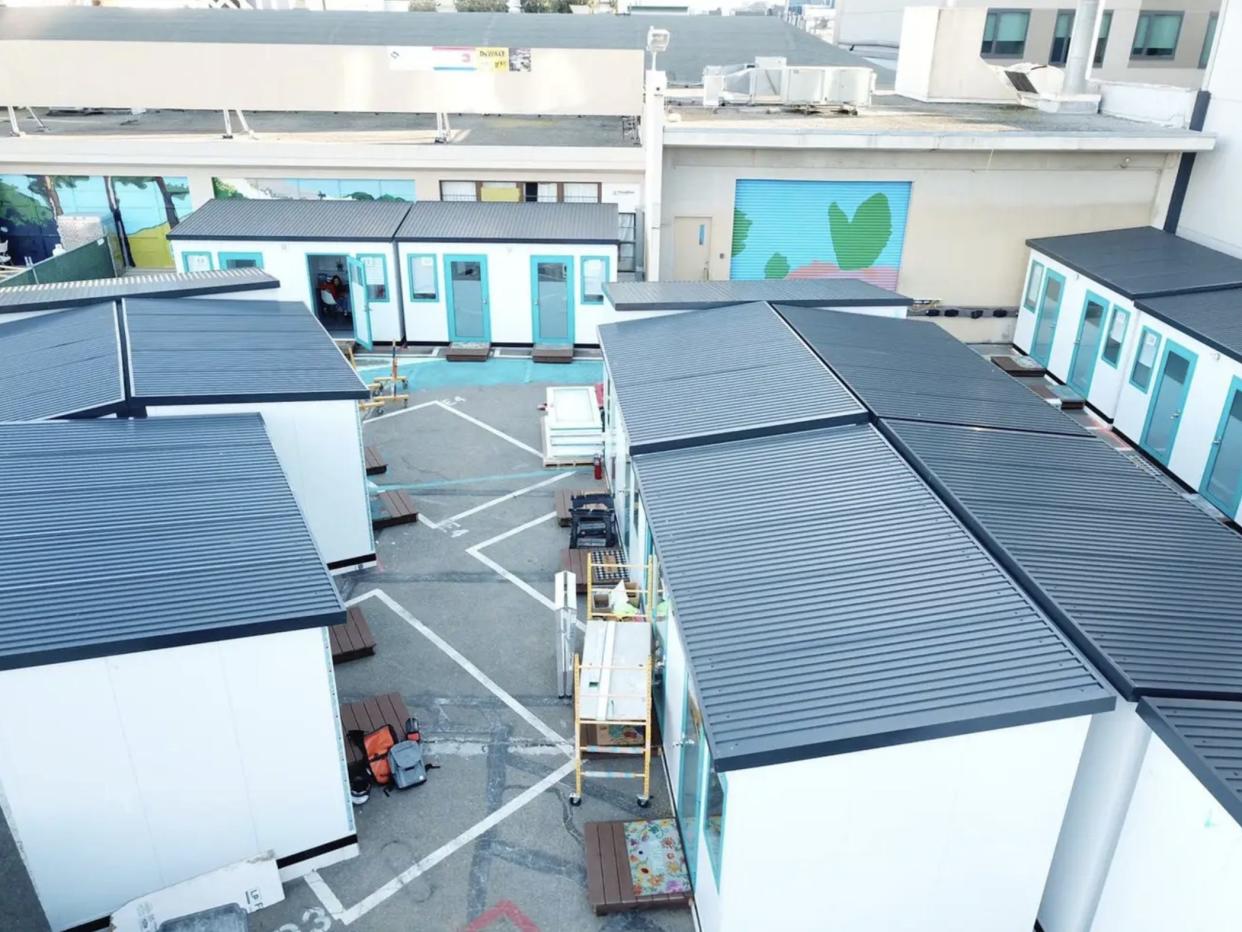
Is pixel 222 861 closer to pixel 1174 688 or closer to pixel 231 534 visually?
pixel 231 534

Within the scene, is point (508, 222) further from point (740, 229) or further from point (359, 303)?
point (740, 229)

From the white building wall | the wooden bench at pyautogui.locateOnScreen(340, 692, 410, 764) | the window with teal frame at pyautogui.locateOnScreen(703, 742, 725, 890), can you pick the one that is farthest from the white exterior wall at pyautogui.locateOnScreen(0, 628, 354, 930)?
the white building wall

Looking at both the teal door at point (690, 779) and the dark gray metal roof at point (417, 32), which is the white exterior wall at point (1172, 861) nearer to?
the teal door at point (690, 779)

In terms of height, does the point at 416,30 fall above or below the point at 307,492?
above

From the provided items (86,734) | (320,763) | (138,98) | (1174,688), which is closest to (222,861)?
(320,763)

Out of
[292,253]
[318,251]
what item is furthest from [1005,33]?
[292,253]

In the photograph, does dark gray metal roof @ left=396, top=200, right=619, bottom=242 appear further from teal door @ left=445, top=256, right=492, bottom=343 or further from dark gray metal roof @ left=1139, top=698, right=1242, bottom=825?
dark gray metal roof @ left=1139, top=698, right=1242, bottom=825
